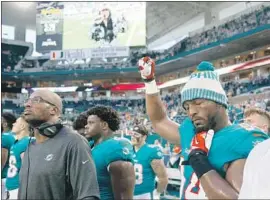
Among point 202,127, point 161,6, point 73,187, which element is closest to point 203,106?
point 202,127

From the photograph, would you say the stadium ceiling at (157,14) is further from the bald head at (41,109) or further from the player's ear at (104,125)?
the bald head at (41,109)

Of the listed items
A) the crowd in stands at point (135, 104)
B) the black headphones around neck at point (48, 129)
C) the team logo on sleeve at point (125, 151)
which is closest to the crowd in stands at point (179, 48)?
the crowd in stands at point (135, 104)

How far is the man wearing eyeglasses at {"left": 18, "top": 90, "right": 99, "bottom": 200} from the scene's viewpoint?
2.14m

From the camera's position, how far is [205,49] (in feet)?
78.7

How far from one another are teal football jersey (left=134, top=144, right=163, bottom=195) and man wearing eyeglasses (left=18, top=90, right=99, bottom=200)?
2.47 metres

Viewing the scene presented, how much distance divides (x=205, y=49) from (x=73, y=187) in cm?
2268

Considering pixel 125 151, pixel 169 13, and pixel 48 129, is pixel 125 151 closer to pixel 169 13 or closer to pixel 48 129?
pixel 48 129

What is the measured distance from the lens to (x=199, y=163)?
1609 mm

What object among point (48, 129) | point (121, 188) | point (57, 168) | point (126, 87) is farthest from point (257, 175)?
point (126, 87)

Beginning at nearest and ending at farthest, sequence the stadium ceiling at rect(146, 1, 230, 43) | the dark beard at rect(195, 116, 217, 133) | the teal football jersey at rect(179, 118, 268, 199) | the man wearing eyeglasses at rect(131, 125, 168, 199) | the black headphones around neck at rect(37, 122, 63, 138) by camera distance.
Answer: the teal football jersey at rect(179, 118, 268, 199) < the dark beard at rect(195, 116, 217, 133) < the black headphones around neck at rect(37, 122, 63, 138) < the man wearing eyeglasses at rect(131, 125, 168, 199) < the stadium ceiling at rect(146, 1, 230, 43)

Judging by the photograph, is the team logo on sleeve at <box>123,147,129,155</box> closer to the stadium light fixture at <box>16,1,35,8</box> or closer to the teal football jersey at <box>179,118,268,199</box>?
the teal football jersey at <box>179,118,268,199</box>

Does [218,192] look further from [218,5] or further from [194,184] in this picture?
[218,5]

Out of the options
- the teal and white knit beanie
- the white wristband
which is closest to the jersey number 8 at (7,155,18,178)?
the white wristband

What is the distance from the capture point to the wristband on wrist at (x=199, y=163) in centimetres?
160
